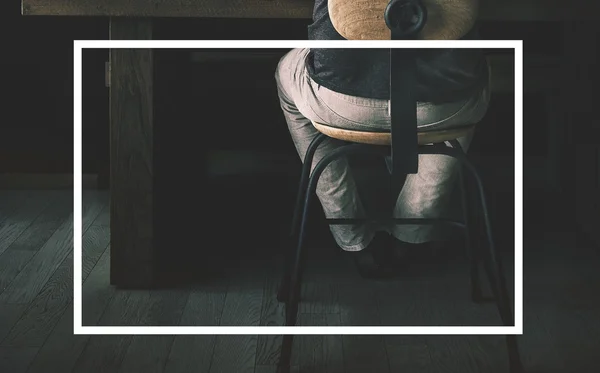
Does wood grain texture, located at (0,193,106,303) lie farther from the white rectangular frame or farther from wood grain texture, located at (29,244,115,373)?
the white rectangular frame

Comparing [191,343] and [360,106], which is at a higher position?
[360,106]

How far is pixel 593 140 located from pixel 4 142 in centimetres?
221

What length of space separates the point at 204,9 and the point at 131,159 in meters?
0.42

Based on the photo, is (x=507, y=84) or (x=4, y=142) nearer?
(x=507, y=84)

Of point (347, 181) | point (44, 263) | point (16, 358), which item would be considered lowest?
point (16, 358)

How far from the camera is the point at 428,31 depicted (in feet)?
5.58

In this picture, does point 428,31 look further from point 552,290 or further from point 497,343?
point 552,290

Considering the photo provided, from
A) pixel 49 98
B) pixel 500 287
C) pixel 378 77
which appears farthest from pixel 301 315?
pixel 49 98

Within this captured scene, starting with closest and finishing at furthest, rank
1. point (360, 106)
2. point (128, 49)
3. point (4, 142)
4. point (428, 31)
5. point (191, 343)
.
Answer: point (428, 31)
point (360, 106)
point (191, 343)
point (128, 49)
point (4, 142)

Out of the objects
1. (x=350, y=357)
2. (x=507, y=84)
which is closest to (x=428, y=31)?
(x=350, y=357)

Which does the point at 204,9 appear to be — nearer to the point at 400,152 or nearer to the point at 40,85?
the point at 400,152

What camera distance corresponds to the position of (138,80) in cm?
225

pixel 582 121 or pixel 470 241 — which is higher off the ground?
pixel 582 121

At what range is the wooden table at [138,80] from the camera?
2105 mm
